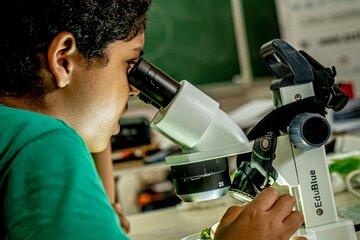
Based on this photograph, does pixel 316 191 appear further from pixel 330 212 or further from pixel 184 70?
pixel 184 70

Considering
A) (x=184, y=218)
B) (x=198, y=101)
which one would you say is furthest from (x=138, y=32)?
(x=184, y=218)

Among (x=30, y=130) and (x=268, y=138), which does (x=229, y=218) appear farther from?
(x=30, y=130)

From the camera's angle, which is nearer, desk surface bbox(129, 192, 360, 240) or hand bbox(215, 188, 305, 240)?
hand bbox(215, 188, 305, 240)

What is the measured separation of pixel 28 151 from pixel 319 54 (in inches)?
125

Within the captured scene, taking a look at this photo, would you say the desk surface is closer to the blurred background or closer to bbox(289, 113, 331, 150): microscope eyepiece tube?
bbox(289, 113, 331, 150): microscope eyepiece tube

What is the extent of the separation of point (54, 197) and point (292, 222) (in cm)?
48

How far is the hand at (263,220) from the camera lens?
2.92 feet

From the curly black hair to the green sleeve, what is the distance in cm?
29

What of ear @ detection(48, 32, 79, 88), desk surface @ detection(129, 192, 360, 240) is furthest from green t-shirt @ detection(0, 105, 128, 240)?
desk surface @ detection(129, 192, 360, 240)

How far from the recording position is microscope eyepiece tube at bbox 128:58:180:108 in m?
0.99

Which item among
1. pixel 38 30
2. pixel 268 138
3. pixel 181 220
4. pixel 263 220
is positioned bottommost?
pixel 181 220

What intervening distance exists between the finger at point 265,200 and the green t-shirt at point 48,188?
34 centimetres

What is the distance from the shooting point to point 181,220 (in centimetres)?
170

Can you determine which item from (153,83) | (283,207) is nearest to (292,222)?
(283,207)
